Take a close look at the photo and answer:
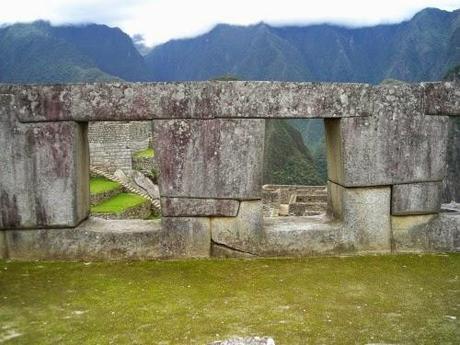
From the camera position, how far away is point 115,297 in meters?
4.87

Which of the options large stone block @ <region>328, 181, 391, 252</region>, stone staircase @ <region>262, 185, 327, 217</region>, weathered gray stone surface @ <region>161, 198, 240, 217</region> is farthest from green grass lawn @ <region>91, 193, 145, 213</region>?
large stone block @ <region>328, 181, 391, 252</region>

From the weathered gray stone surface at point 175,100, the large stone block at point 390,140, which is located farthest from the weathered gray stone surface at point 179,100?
the large stone block at point 390,140

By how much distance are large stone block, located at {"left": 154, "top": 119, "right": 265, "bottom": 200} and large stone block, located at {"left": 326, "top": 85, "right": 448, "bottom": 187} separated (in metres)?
1.01

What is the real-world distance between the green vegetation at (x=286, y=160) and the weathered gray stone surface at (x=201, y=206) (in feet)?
219

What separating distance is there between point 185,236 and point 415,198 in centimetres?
270

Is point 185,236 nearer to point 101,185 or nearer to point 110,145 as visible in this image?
point 101,185

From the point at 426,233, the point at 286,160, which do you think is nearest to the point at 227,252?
the point at 426,233

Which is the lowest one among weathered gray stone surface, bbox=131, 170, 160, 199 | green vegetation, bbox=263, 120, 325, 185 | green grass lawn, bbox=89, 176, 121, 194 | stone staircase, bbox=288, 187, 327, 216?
green vegetation, bbox=263, 120, 325, 185

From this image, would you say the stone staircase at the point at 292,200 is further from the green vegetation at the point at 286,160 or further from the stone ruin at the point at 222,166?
the green vegetation at the point at 286,160

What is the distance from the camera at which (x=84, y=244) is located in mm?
6121

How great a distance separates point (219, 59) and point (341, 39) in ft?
137

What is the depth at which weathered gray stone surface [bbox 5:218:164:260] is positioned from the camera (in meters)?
6.11

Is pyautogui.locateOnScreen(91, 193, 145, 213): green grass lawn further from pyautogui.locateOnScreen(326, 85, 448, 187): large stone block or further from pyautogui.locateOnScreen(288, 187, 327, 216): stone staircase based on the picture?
pyautogui.locateOnScreen(326, 85, 448, 187): large stone block

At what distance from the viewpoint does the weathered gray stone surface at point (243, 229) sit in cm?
609
